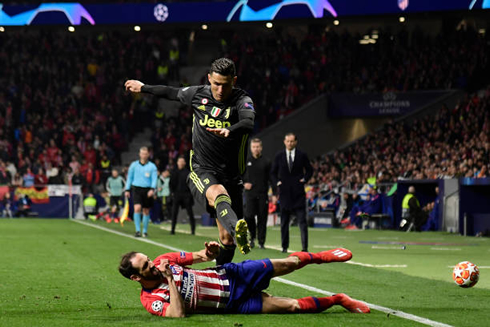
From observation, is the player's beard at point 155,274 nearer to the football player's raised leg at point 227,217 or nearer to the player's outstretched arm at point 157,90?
the football player's raised leg at point 227,217

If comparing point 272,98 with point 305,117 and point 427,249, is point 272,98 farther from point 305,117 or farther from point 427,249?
point 427,249

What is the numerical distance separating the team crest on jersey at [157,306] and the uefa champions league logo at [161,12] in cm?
3449

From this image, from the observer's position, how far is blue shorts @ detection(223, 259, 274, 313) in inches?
291

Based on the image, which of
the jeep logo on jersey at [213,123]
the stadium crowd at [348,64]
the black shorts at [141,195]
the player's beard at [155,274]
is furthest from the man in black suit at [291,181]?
the stadium crowd at [348,64]

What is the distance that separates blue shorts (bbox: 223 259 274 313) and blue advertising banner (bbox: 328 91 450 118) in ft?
109

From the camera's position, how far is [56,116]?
Result: 4081cm

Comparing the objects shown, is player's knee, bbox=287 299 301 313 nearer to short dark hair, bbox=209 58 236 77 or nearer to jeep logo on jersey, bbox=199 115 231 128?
jeep logo on jersey, bbox=199 115 231 128

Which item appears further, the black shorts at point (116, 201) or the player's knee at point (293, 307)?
the black shorts at point (116, 201)

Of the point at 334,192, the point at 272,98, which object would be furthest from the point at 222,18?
the point at 334,192

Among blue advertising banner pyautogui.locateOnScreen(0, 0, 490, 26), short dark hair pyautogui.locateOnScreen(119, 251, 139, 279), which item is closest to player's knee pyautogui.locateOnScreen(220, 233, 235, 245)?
short dark hair pyautogui.locateOnScreen(119, 251, 139, 279)

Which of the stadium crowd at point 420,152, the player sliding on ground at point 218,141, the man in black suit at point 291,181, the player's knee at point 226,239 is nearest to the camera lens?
the player sliding on ground at point 218,141

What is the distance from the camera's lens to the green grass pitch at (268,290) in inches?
285

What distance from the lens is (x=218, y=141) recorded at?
340 inches

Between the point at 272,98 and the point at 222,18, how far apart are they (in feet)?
15.3
